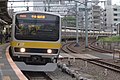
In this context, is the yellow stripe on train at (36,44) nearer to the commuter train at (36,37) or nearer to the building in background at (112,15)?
the commuter train at (36,37)

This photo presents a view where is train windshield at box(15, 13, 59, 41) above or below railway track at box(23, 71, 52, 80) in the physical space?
above

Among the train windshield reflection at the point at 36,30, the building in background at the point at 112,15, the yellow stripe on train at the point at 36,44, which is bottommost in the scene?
the building in background at the point at 112,15

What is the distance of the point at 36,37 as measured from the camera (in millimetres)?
13727

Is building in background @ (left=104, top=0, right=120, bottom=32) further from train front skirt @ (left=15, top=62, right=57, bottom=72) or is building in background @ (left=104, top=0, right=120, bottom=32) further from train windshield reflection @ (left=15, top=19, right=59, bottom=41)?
train front skirt @ (left=15, top=62, right=57, bottom=72)

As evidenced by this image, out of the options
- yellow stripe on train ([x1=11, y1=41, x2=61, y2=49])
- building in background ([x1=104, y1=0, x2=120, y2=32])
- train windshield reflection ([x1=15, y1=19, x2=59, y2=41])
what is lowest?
building in background ([x1=104, y1=0, x2=120, y2=32])

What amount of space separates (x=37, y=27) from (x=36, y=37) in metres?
0.45

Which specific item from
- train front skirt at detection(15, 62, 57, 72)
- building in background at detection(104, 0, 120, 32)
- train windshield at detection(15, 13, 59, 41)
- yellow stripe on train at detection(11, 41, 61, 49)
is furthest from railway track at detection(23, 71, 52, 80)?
building in background at detection(104, 0, 120, 32)

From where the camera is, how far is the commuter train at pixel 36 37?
44.8ft

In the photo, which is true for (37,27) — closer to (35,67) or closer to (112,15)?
(35,67)

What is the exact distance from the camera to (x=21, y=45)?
1367 centimetres

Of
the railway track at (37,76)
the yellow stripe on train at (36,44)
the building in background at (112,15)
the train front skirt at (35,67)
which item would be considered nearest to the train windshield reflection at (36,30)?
the yellow stripe on train at (36,44)

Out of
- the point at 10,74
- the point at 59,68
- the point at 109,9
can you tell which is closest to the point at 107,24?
the point at 109,9

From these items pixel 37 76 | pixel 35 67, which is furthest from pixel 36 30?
pixel 37 76

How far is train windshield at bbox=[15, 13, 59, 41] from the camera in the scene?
542 inches
